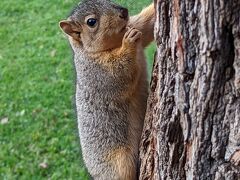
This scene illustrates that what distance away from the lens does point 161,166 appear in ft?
8.45

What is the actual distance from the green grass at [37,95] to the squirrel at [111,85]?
108cm

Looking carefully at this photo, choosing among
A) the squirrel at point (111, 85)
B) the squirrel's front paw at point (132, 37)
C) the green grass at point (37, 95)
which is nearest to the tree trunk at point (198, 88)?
the squirrel's front paw at point (132, 37)

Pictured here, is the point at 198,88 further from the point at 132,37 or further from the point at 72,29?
the point at 72,29

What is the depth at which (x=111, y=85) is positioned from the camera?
3082 millimetres

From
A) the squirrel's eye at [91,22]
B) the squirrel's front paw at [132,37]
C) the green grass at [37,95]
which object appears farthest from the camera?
the green grass at [37,95]

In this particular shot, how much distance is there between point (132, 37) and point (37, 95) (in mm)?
3909

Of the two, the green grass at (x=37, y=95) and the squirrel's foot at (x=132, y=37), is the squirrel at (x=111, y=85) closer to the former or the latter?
the squirrel's foot at (x=132, y=37)

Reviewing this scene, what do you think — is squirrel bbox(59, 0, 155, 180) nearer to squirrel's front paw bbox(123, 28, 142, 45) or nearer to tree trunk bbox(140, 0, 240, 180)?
squirrel's front paw bbox(123, 28, 142, 45)

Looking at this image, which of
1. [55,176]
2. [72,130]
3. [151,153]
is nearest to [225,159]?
[151,153]

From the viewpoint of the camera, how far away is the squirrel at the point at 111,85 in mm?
3023

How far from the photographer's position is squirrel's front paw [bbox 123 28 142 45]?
9.45 feet

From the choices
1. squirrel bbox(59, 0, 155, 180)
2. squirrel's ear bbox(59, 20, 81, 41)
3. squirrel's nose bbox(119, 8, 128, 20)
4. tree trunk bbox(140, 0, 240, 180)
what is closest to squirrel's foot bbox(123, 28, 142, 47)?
squirrel bbox(59, 0, 155, 180)

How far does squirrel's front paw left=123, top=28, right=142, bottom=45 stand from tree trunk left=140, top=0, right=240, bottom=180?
40 cm

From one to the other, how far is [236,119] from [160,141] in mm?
474
